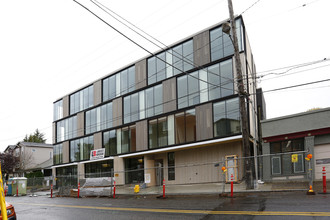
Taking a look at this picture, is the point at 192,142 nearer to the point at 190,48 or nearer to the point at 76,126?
the point at 190,48

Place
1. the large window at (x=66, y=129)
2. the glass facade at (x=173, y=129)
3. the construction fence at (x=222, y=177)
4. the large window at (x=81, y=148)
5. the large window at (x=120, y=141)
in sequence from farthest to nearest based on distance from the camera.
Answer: the large window at (x=66, y=129), the large window at (x=81, y=148), the large window at (x=120, y=141), the glass facade at (x=173, y=129), the construction fence at (x=222, y=177)

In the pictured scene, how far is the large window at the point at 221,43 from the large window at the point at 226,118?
156 inches

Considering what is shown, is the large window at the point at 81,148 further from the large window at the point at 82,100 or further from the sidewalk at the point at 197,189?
the sidewalk at the point at 197,189

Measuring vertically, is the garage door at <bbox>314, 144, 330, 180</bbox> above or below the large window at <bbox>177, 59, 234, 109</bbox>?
below

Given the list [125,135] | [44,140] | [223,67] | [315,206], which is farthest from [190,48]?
[44,140]

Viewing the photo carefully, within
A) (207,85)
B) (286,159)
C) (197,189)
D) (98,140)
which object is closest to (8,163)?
(98,140)

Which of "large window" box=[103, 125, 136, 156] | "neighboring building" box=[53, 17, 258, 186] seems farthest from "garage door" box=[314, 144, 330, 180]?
"large window" box=[103, 125, 136, 156]

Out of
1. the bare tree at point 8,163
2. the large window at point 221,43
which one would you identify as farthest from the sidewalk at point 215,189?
the bare tree at point 8,163

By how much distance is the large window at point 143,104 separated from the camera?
3056cm

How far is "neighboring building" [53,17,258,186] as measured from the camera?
2503cm

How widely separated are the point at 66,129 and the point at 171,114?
21.3 metres

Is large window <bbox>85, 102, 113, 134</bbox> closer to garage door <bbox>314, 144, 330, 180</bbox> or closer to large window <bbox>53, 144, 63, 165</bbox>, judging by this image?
large window <bbox>53, 144, 63, 165</bbox>

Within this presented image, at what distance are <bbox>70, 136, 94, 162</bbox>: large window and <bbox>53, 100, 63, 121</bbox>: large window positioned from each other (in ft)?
19.5

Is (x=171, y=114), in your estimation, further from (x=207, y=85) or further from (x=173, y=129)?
(x=207, y=85)
